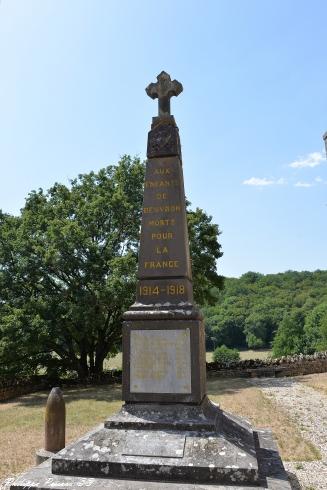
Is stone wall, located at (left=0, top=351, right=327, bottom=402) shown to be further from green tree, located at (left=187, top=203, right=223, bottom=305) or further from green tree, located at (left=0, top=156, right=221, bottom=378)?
green tree, located at (left=187, top=203, right=223, bottom=305)

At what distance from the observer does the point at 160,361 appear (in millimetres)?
6176

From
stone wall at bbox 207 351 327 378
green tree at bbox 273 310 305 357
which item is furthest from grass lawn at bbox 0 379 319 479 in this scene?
green tree at bbox 273 310 305 357

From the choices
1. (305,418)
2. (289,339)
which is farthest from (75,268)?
(289,339)

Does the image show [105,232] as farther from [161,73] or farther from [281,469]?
[281,469]

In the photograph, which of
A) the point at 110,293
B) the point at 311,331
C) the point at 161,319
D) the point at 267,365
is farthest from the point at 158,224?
the point at 311,331

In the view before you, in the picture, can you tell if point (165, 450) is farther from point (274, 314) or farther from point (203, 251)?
point (274, 314)

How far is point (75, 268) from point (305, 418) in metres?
14.8

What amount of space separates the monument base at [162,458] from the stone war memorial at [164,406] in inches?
0.5

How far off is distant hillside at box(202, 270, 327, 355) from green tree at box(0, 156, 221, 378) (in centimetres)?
3924

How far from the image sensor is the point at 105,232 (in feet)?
83.6

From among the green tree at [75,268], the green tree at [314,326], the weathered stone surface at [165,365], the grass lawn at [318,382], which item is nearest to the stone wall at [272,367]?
the grass lawn at [318,382]

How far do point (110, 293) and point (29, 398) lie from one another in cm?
630

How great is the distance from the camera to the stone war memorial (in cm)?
497

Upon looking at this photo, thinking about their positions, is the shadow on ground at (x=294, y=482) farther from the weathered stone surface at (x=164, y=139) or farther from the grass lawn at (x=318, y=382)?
the grass lawn at (x=318, y=382)
